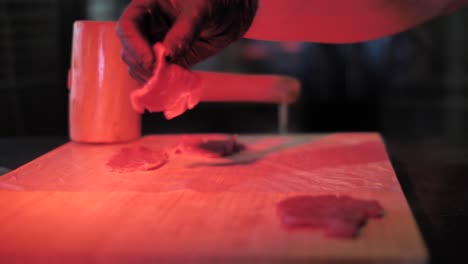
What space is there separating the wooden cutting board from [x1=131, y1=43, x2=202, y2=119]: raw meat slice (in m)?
0.15

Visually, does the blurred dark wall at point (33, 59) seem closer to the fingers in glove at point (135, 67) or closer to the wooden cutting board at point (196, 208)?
the wooden cutting board at point (196, 208)

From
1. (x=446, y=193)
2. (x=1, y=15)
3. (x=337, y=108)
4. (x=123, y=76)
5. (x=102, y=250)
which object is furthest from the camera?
(x=337, y=108)

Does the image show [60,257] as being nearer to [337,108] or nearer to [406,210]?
[406,210]

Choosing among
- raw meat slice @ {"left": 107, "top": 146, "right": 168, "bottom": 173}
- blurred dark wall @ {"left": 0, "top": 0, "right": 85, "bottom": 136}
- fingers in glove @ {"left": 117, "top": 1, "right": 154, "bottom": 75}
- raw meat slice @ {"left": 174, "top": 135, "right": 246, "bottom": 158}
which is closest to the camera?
fingers in glove @ {"left": 117, "top": 1, "right": 154, "bottom": 75}

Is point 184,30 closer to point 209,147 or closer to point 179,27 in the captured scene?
point 179,27

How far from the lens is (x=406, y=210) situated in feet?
2.77

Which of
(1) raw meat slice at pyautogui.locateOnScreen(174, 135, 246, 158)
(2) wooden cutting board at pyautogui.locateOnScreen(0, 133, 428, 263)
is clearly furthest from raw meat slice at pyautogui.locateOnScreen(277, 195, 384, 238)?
(1) raw meat slice at pyautogui.locateOnScreen(174, 135, 246, 158)

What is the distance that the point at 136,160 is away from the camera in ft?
3.84

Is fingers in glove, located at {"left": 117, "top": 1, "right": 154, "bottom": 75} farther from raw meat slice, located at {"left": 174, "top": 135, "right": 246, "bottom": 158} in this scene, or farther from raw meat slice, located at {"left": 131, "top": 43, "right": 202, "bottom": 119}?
raw meat slice, located at {"left": 174, "top": 135, "right": 246, "bottom": 158}

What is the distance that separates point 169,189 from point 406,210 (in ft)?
1.36

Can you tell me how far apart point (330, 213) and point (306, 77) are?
1611 mm

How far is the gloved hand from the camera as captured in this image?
946mm

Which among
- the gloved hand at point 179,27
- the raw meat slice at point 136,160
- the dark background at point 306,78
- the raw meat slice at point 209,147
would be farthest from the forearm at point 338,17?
the dark background at point 306,78

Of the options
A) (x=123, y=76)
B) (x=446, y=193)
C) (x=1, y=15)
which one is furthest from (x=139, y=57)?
(x=1, y=15)
